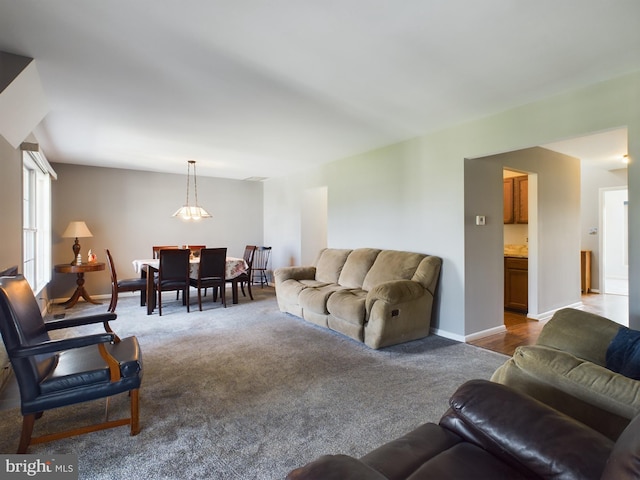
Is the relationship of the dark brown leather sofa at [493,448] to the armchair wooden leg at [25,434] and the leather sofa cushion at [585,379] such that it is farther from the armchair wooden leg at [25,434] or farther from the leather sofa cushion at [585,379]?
the armchair wooden leg at [25,434]

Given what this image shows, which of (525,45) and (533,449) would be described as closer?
(533,449)

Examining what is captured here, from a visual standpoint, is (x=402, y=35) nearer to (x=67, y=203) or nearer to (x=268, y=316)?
(x=268, y=316)

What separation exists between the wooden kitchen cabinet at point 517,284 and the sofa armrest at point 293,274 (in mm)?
2880

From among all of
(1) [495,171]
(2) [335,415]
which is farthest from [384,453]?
(1) [495,171]

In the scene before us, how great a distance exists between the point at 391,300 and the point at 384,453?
2.31 metres

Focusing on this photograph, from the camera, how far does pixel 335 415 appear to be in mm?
2229

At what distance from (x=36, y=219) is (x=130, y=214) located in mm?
1734

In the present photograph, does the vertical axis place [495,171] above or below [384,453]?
above

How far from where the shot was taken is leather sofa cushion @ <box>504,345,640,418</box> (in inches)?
44.6

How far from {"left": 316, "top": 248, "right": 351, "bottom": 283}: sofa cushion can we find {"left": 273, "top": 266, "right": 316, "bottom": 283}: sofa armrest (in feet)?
0.39

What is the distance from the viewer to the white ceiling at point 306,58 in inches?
72.3

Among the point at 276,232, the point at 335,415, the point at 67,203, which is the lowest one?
the point at 335,415

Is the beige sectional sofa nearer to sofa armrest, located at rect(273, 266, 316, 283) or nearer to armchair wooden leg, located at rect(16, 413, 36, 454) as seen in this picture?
sofa armrest, located at rect(273, 266, 316, 283)

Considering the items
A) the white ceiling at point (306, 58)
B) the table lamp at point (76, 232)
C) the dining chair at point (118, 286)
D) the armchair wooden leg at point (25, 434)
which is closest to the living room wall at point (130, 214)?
the table lamp at point (76, 232)
